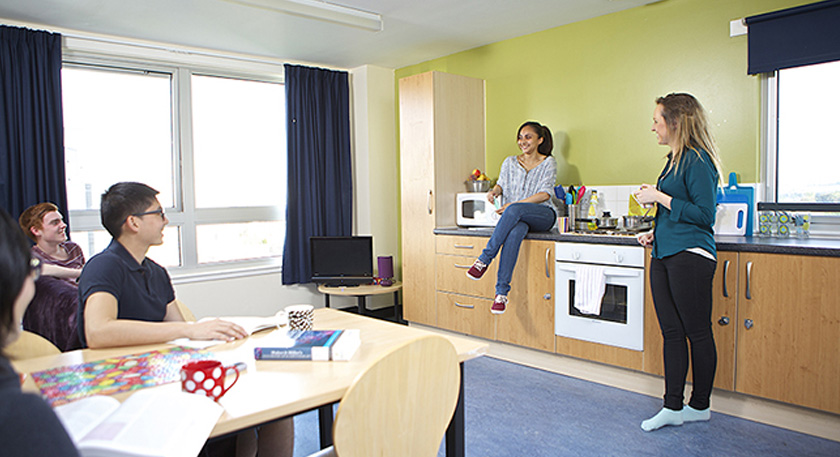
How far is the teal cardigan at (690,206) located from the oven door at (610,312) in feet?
1.81

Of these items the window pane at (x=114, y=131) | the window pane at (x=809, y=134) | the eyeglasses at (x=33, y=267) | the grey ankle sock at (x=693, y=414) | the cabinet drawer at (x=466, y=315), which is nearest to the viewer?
the eyeglasses at (x=33, y=267)

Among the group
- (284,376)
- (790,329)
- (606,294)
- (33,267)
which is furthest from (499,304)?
(33,267)

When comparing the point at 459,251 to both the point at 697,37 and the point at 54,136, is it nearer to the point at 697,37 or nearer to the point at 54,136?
the point at 697,37

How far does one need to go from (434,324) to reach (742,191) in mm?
2351

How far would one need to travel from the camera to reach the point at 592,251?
3383 millimetres

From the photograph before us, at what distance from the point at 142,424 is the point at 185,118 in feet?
13.8

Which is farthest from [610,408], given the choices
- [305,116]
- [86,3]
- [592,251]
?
[86,3]

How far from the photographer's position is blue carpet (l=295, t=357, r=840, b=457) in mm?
2539

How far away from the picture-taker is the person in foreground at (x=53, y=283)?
2.56 metres

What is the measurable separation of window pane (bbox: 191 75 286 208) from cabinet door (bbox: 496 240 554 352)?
2.58 m

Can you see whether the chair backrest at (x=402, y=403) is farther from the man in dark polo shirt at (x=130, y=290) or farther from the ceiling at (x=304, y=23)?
the ceiling at (x=304, y=23)

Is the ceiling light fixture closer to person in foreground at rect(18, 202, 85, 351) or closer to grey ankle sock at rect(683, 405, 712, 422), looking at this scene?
person in foreground at rect(18, 202, 85, 351)

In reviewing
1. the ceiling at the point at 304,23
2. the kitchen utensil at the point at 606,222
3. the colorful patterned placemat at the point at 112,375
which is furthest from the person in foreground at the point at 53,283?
the kitchen utensil at the point at 606,222

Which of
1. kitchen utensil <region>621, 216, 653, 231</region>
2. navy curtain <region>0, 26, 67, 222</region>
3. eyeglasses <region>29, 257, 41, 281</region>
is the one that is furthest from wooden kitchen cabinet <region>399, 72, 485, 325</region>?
eyeglasses <region>29, 257, 41, 281</region>
